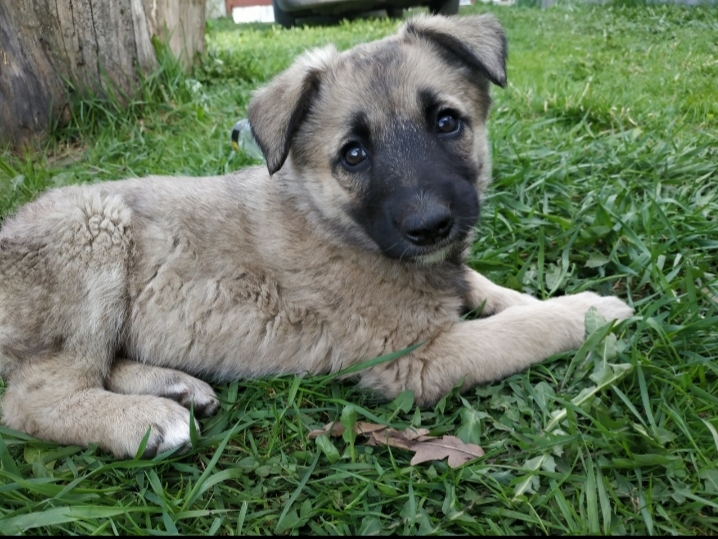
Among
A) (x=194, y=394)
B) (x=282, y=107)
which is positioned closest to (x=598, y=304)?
(x=282, y=107)

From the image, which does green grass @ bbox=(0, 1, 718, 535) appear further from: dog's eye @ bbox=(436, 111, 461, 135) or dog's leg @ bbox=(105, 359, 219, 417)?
dog's eye @ bbox=(436, 111, 461, 135)

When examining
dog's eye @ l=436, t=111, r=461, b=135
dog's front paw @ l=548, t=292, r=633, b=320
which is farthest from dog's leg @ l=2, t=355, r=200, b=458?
dog's front paw @ l=548, t=292, r=633, b=320

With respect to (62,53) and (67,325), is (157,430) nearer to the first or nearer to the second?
(67,325)

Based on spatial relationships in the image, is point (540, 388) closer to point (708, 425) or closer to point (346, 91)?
point (708, 425)

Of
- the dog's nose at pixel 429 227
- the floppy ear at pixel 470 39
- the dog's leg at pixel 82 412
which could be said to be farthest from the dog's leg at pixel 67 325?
the floppy ear at pixel 470 39

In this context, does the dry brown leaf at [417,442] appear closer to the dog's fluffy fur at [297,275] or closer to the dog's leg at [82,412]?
the dog's fluffy fur at [297,275]

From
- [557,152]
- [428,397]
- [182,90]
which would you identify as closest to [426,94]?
[428,397]
